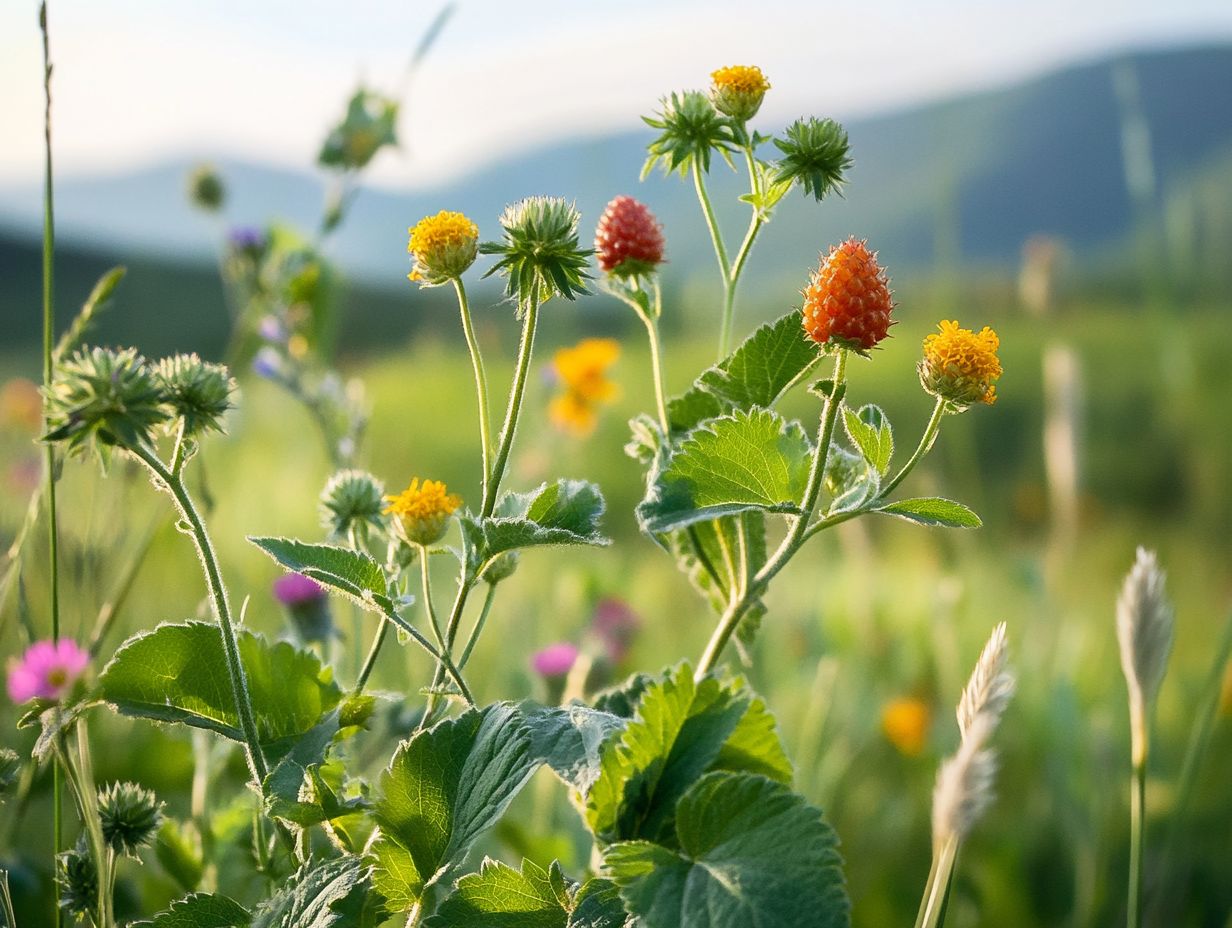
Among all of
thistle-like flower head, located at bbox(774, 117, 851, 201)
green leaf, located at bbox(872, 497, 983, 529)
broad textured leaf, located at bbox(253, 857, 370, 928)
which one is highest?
thistle-like flower head, located at bbox(774, 117, 851, 201)

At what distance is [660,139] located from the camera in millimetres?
923

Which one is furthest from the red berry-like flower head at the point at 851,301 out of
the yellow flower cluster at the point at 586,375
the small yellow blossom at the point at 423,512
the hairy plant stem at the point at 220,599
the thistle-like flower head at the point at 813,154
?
the yellow flower cluster at the point at 586,375

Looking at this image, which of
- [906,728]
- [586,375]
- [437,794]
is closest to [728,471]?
[437,794]

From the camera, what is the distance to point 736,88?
86cm

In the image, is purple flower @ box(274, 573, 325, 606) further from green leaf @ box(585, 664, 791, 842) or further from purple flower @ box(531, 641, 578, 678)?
green leaf @ box(585, 664, 791, 842)

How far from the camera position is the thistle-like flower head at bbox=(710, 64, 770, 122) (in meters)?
0.85

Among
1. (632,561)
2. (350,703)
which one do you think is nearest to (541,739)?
(350,703)

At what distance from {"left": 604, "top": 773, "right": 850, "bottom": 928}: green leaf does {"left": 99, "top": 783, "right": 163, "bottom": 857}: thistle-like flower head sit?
0.34 m

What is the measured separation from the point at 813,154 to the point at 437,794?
0.50m

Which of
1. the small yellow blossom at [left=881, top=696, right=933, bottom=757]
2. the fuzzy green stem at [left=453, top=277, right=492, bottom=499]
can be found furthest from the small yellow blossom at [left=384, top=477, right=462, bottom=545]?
the small yellow blossom at [left=881, top=696, right=933, bottom=757]

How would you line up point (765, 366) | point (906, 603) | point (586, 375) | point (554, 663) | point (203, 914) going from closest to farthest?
point (203, 914) < point (765, 366) < point (554, 663) < point (586, 375) < point (906, 603)

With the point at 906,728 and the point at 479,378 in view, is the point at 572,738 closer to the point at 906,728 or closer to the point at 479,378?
the point at 479,378

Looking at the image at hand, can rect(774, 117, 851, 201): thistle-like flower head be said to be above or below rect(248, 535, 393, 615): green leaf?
above

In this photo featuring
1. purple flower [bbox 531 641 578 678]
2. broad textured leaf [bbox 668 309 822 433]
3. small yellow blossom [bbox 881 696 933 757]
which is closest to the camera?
broad textured leaf [bbox 668 309 822 433]
